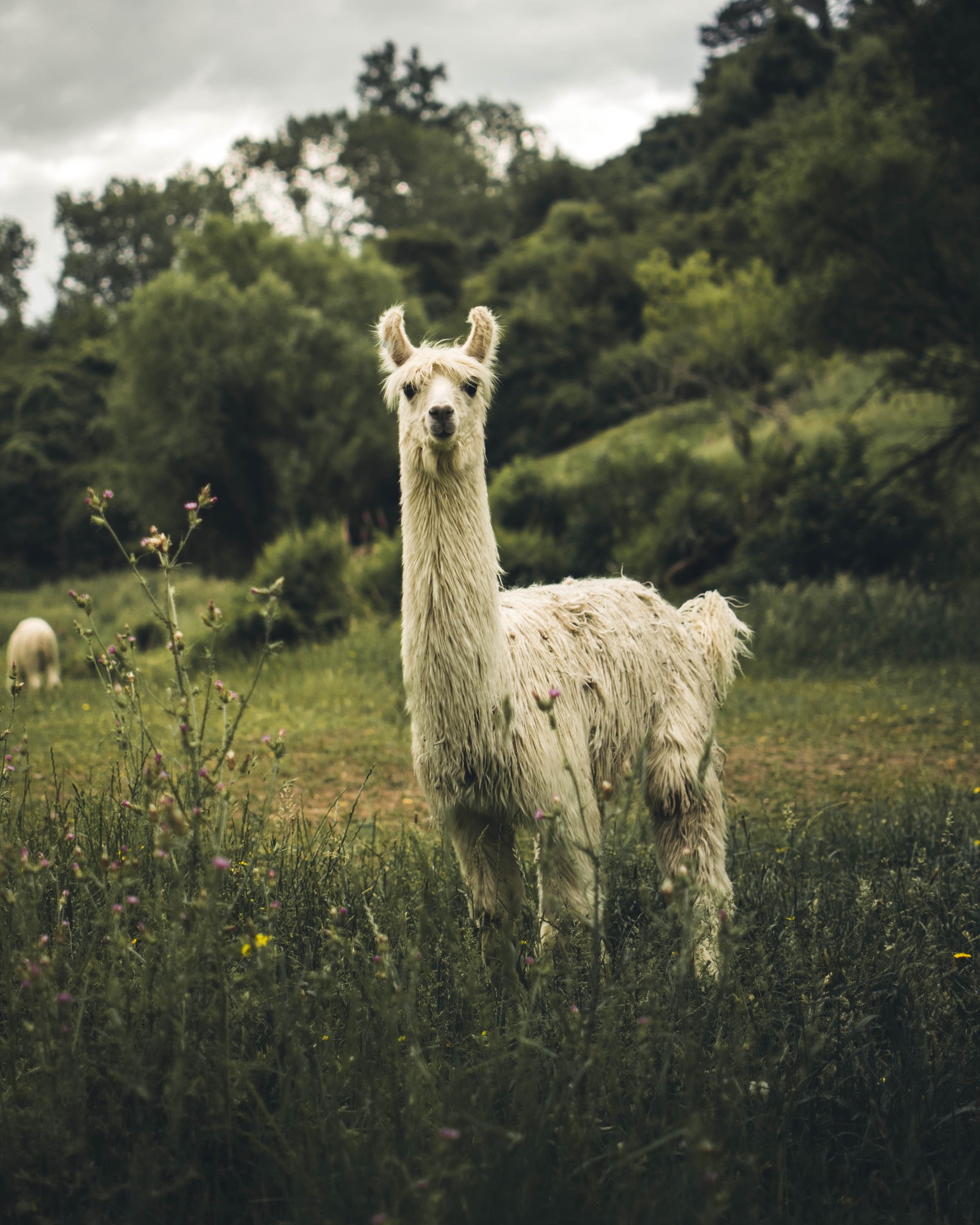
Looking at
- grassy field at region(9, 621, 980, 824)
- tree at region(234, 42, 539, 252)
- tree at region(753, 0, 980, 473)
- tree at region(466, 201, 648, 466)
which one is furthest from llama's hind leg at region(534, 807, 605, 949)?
tree at region(234, 42, 539, 252)

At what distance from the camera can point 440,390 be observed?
325 cm

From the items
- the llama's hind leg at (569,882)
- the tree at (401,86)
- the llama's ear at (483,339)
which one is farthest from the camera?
the tree at (401,86)

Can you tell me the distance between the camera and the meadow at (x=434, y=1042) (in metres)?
1.99

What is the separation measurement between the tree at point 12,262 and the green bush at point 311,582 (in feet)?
160

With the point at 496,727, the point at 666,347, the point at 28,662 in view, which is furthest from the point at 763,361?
the point at 496,727

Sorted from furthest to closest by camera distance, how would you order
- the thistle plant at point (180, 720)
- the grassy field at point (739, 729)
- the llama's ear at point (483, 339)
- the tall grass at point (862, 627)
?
the tall grass at point (862, 627)
the grassy field at point (739, 729)
the llama's ear at point (483, 339)
the thistle plant at point (180, 720)

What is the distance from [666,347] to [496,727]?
83.8ft

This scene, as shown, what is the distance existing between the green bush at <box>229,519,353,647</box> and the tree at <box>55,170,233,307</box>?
151ft

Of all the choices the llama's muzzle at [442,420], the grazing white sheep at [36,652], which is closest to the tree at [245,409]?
the grazing white sheep at [36,652]

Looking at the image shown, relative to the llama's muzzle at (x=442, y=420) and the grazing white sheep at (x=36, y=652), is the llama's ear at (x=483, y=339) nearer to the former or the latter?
the llama's muzzle at (x=442, y=420)

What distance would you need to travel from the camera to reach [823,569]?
1414 cm

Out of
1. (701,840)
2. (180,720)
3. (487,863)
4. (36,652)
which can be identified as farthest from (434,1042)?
(36,652)

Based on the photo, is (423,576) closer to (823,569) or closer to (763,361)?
(823,569)

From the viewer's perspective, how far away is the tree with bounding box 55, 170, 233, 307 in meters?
53.8
